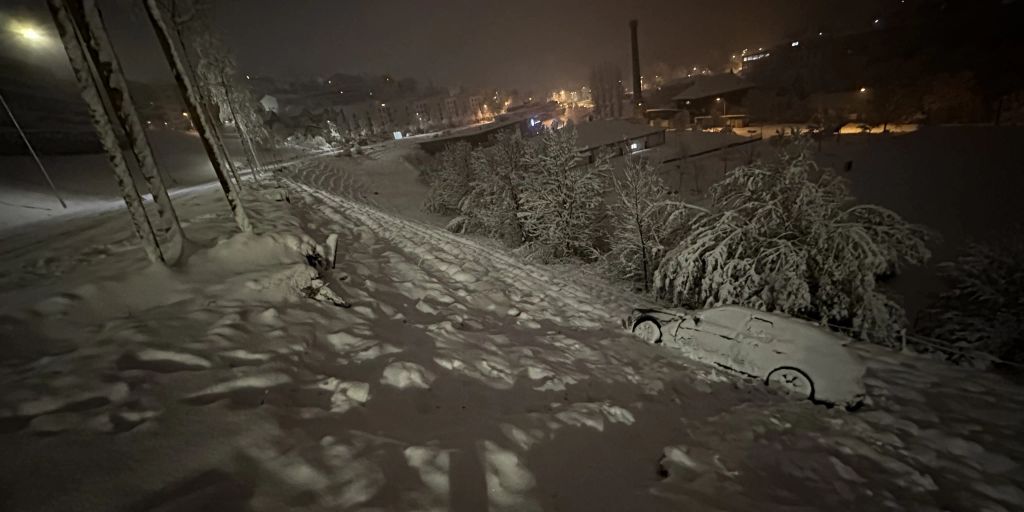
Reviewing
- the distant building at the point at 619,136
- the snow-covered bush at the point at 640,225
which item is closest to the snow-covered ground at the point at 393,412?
the snow-covered bush at the point at 640,225

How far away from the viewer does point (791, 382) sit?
A: 21.2ft

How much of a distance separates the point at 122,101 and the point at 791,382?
41.6 ft

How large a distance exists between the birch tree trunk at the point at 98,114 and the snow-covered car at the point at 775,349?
989 cm

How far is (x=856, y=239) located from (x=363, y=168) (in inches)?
1571

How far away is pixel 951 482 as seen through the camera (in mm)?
4684

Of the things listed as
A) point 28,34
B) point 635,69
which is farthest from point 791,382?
point 635,69

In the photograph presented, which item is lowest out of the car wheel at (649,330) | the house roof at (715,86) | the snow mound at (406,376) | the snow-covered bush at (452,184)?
the car wheel at (649,330)

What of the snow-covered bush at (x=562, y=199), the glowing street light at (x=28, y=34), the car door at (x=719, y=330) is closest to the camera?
the car door at (x=719, y=330)

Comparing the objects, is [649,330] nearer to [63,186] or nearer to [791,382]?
[791,382]

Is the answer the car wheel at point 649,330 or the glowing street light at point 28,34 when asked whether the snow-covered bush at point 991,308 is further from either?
the glowing street light at point 28,34

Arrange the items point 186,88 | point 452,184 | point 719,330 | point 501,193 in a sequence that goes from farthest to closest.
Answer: point 452,184 < point 501,193 < point 186,88 < point 719,330

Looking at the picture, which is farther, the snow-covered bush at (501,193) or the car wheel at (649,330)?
the snow-covered bush at (501,193)

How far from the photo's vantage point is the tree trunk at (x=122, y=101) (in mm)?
5867

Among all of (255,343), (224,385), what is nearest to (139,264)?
(255,343)
